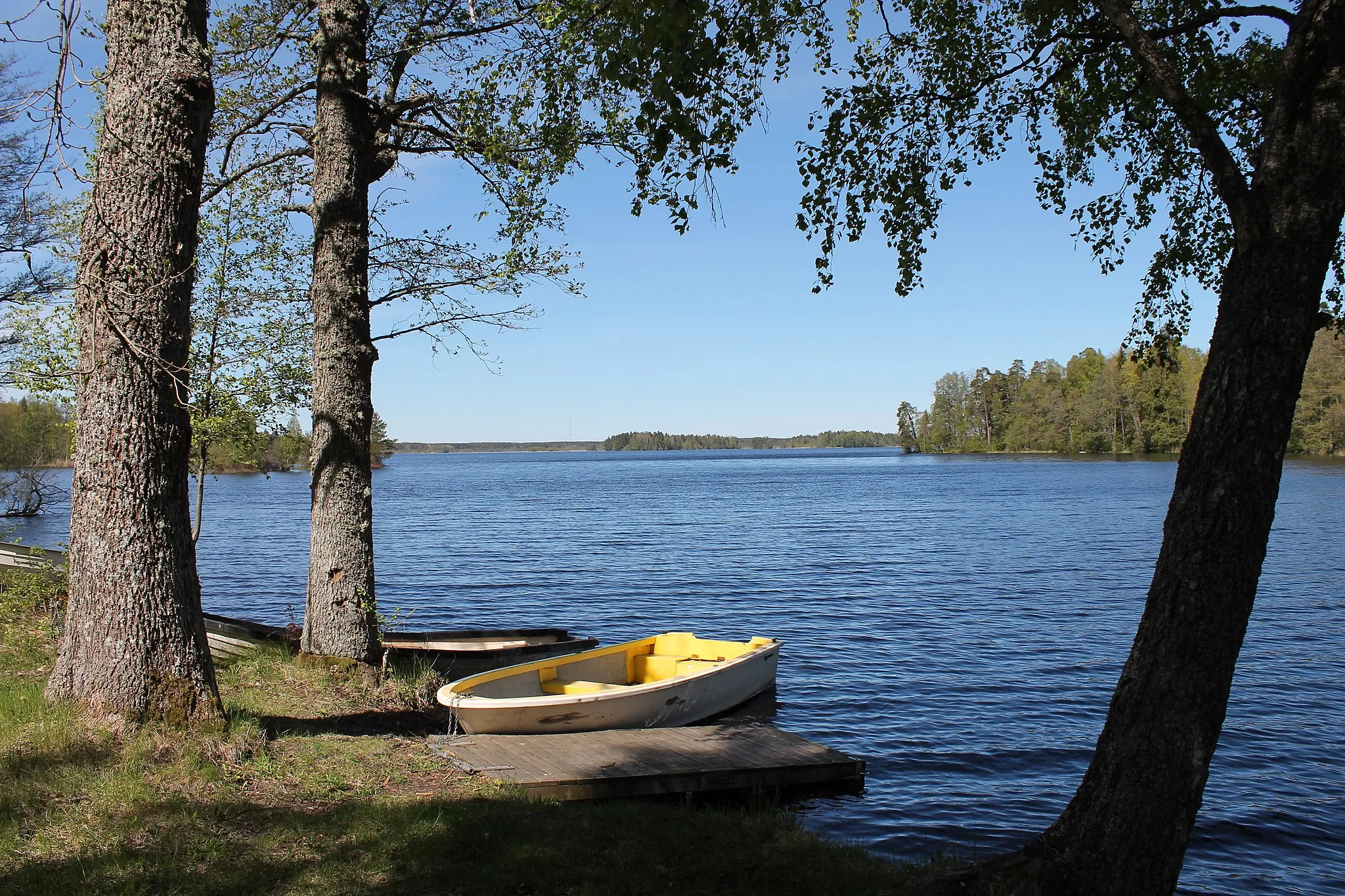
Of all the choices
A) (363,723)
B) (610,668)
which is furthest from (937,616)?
(363,723)

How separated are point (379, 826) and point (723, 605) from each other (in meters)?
16.9

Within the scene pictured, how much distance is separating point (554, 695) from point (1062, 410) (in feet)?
452

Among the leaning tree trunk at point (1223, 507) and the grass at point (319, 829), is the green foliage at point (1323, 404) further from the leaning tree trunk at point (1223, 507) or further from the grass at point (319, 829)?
the grass at point (319, 829)

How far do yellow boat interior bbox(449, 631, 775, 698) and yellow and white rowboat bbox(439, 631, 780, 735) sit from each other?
1 centimetres

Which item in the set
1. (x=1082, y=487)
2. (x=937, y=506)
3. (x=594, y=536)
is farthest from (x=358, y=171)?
(x=1082, y=487)

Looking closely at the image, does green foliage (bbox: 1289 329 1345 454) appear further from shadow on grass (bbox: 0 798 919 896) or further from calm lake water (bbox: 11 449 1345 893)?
shadow on grass (bbox: 0 798 919 896)

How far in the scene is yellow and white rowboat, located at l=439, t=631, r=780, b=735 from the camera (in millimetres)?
9523

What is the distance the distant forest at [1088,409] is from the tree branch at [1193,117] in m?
A: 80.1

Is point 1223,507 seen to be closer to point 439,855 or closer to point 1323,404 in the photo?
point 439,855

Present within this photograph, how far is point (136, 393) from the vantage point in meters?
6.10

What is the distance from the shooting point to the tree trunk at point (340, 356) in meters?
9.49

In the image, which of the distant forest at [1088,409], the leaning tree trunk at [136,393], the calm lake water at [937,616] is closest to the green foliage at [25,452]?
the calm lake water at [937,616]

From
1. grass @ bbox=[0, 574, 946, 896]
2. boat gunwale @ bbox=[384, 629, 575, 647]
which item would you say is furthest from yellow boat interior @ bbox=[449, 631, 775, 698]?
grass @ bbox=[0, 574, 946, 896]

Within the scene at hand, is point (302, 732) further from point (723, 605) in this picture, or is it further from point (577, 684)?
point (723, 605)
